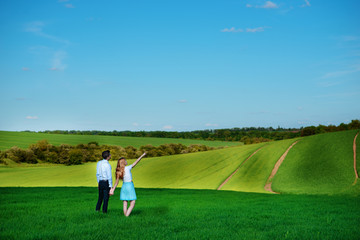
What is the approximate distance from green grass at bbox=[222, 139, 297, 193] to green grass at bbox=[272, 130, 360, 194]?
1690 mm

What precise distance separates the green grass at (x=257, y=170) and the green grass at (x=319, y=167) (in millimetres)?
1690

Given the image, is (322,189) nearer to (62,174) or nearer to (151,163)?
(151,163)

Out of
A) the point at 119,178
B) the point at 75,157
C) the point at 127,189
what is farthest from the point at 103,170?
the point at 75,157

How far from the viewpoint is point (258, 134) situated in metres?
126

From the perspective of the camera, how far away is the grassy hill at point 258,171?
32.2 m

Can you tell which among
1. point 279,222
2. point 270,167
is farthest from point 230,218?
point 270,167

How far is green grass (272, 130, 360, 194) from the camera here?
101ft

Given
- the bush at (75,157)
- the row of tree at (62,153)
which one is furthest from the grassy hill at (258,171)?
the row of tree at (62,153)

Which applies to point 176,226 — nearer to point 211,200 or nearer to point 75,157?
point 211,200

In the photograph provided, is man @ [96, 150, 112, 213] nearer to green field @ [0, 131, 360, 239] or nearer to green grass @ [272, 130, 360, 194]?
green field @ [0, 131, 360, 239]

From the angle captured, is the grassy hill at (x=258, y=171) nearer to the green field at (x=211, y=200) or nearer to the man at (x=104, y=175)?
the green field at (x=211, y=200)

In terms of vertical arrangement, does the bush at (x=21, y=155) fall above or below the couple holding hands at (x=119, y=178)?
below

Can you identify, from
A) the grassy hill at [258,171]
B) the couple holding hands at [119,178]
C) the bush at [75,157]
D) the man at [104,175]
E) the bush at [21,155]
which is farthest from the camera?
the bush at [75,157]

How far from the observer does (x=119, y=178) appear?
37.6ft
